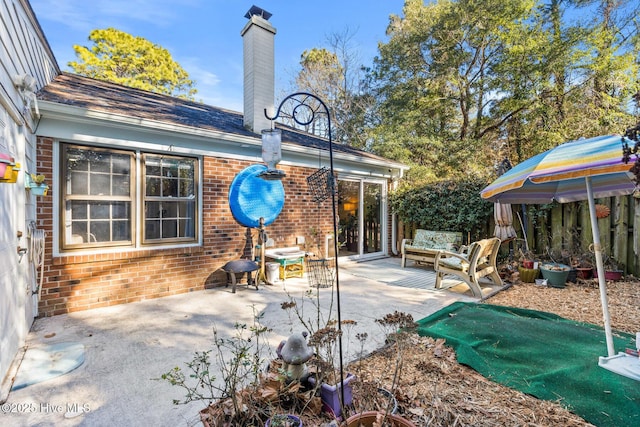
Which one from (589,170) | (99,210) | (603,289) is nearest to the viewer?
(589,170)

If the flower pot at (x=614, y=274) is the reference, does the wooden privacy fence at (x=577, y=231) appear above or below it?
above

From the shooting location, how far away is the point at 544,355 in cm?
269

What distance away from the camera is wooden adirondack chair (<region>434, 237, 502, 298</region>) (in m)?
4.82

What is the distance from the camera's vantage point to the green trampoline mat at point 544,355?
Result: 6.74ft

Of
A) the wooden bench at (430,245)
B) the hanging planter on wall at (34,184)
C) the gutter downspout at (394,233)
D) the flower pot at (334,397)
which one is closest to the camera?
the flower pot at (334,397)

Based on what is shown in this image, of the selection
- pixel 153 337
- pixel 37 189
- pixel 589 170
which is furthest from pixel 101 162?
pixel 589 170

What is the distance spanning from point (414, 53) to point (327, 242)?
1011 centimetres

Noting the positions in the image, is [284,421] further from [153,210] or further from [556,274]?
[556,274]

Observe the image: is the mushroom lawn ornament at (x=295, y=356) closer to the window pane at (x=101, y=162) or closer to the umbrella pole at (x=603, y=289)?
the umbrella pole at (x=603, y=289)

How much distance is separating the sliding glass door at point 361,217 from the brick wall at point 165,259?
5.66ft

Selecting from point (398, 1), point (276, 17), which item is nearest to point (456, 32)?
point (398, 1)

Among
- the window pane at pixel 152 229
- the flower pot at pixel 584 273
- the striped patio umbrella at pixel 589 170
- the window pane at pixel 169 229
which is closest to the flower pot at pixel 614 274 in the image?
the flower pot at pixel 584 273

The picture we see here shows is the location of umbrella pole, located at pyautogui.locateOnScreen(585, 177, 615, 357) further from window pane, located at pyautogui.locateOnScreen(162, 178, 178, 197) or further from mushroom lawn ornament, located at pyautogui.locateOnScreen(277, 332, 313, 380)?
window pane, located at pyautogui.locateOnScreen(162, 178, 178, 197)

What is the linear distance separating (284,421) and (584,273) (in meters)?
6.22
